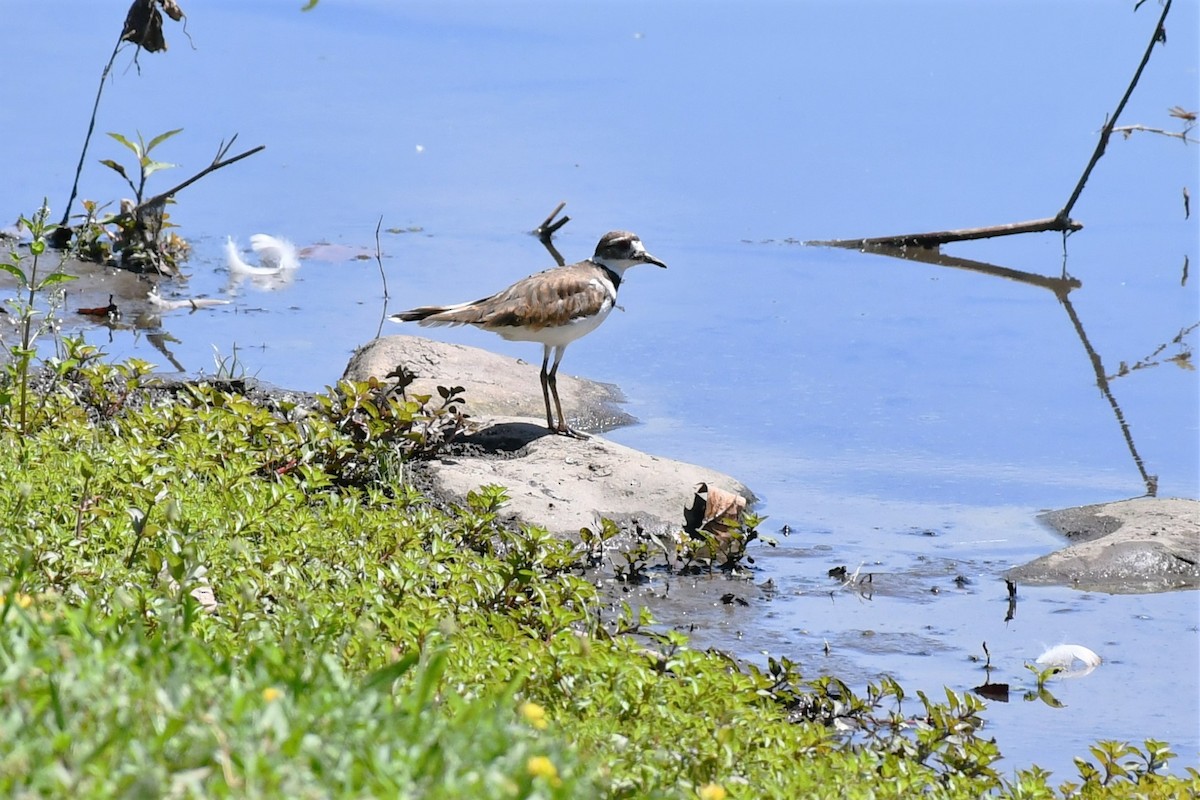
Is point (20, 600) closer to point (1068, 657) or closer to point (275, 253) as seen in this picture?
point (1068, 657)

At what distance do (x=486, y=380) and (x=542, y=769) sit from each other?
284 inches

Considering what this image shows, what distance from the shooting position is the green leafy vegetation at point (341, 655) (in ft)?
8.93

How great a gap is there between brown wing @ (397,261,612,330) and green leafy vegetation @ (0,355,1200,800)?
0.82m

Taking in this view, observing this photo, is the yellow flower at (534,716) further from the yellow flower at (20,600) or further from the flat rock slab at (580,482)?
the flat rock slab at (580,482)

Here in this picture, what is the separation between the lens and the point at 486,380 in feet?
32.2

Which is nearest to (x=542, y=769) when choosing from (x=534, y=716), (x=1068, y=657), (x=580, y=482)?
(x=534, y=716)

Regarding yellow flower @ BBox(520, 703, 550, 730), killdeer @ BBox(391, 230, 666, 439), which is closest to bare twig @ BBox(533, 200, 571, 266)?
killdeer @ BBox(391, 230, 666, 439)

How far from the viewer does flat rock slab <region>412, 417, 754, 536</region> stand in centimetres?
753

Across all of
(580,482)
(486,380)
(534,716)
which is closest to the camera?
(534,716)

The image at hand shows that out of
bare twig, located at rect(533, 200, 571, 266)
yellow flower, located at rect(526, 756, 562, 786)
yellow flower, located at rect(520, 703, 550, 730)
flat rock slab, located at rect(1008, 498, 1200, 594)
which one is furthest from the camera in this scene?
bare twig, located at rect(533, 200, 571, 266)

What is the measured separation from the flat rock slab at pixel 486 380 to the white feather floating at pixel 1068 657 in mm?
3750

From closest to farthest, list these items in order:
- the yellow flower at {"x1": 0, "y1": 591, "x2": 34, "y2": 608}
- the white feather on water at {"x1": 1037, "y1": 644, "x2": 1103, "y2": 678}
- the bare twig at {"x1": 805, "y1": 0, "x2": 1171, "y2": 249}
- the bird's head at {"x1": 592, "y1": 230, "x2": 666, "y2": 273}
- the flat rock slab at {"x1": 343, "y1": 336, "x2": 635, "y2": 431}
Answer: the yellow flower at {"x1": 0, "y1": 591, "x2": 34, "y2": 608} < the white feather on water at {"x1": 1037, "y1": 644, "x2": 1103, "y2": 678} < the flat rock slab at {"x1": 343, "y1": 336, "x2": 635, "y2": 431} < the bird's head at {"x1": 592, "y1": 230, "x2": 666, "y2": 273} < the bare twig at {"x1": 805, "y1": 0, "x2": 1171, "y2": 249}

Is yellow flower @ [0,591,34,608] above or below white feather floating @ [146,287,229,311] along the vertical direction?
below

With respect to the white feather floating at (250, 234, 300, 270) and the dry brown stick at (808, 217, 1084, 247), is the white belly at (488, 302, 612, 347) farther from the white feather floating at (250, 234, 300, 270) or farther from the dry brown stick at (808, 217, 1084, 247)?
the dry brown stick at (808, 217, 1084, 247)
